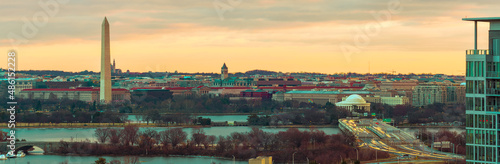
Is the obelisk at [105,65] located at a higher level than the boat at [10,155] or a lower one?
higher

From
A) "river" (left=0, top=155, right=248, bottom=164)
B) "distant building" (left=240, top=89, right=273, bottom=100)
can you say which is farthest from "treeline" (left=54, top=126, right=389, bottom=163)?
"distant building" (left=240, top=89, right=273, bottom=100)

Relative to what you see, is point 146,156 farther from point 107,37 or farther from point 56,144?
point 107,37

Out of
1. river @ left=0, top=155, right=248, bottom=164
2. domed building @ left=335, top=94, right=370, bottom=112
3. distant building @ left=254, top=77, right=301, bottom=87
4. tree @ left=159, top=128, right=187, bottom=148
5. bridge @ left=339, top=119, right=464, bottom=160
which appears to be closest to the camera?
bridge @ left=339, top=119, right=464, bottom=160

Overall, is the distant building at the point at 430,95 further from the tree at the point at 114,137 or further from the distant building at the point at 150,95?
the tree at the point at 114,137

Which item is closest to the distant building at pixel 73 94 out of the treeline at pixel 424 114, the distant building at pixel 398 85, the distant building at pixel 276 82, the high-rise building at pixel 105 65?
the high-rise building at pixel 105 65

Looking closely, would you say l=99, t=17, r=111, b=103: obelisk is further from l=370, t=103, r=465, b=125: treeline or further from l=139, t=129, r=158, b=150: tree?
l=139, t=129, r=158, b=150: tree
